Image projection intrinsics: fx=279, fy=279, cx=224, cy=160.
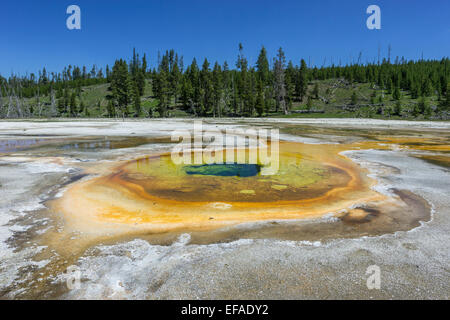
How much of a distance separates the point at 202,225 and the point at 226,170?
5399 millimetres

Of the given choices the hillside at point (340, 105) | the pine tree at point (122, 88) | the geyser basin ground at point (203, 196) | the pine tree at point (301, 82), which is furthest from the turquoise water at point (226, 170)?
the pine tree at point (301, 82)

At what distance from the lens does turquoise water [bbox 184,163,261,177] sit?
1008 centimetres

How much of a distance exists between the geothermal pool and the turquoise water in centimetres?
7

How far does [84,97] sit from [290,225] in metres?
109

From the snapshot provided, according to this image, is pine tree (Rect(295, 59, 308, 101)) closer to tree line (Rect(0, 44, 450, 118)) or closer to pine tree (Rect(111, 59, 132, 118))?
tree line (Rect(0, 44, 450, 118))

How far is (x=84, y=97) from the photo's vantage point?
9906 cm

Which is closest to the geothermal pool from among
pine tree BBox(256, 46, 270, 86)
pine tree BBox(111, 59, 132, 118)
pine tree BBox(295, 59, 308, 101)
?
pine tree BBox(111, 59, 132, 118)

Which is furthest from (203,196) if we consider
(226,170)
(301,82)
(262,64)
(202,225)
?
(262,64)

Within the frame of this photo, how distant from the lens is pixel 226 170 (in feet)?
35.2

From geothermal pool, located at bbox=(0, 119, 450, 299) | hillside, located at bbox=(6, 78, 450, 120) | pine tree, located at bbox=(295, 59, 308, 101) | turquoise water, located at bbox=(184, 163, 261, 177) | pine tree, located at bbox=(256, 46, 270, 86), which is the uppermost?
pine tree, located at bbox=(256, 46, 270, 86)

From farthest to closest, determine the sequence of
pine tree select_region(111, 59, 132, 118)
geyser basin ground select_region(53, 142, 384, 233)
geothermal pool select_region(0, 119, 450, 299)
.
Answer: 1. pine tree select_region(111, 59, 132, 118)
2. geyser basin ground select_region(53, 142, 384, 233)
3. geothermal pool select_region(0, 119, 450, 299)

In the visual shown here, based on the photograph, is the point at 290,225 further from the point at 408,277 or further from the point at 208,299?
the point at 208,299

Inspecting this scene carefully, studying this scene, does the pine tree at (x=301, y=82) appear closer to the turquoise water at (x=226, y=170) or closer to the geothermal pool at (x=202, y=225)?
the geothermal pool at (x=202, y=225)

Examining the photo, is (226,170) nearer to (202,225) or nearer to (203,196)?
(203,196)
